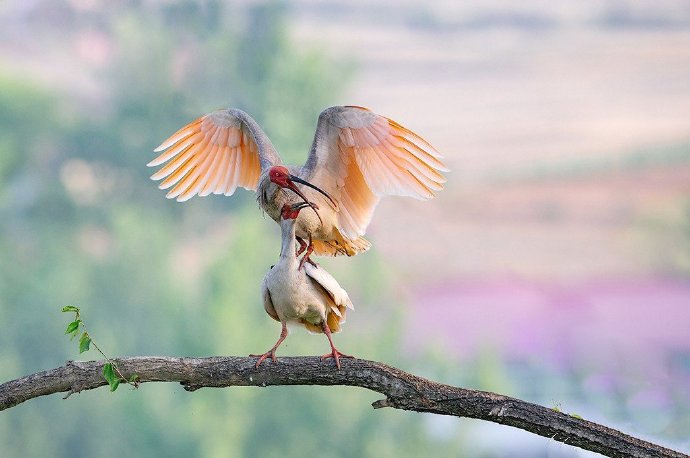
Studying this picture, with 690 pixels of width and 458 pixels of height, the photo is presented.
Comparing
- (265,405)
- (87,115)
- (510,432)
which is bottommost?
(510,432)

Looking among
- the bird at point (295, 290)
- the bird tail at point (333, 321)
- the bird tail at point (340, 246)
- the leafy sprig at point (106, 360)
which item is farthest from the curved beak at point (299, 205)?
the leafy sprig at point (106, 360)

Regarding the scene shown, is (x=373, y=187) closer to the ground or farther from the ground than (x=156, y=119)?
closer to the ground

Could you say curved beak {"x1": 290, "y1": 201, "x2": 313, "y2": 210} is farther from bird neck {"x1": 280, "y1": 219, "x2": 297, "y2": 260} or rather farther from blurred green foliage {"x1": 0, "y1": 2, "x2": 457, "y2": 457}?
blurred green foliage {"x1": 0, "y1": 2, "x2": 457, "y2": 457}

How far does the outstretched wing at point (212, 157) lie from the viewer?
475 cm

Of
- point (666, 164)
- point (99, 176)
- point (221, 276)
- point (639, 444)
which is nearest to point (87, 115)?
point (99, 176)

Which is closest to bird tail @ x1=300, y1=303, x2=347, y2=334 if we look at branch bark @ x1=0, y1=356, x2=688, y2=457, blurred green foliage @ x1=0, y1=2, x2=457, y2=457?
branch bark @ x1=0, y1=356, x2=688, y2=457

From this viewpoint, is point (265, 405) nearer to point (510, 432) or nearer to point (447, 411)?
point (510, 432)

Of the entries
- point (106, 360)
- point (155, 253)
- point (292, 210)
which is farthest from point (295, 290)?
point (155, 253)

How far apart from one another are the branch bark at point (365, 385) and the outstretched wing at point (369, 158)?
0.87 meters

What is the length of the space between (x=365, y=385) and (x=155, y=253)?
13300 mm

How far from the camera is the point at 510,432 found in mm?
11711

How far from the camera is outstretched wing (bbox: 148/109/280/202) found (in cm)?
→ 475

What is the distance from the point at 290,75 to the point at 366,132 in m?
11.8

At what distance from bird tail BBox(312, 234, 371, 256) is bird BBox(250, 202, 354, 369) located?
486mm
